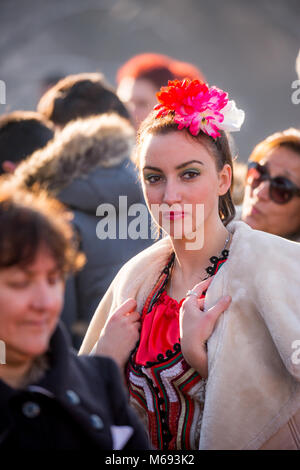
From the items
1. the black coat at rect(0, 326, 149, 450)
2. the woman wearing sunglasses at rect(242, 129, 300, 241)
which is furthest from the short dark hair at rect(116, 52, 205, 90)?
the black coat at rect(0, 326, 149, 450)

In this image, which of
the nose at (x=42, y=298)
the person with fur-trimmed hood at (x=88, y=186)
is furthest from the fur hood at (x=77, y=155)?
the nose at (x=42, y=298)

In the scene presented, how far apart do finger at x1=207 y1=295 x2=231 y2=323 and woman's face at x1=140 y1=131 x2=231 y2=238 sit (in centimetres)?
28

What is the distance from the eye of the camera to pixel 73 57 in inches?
395

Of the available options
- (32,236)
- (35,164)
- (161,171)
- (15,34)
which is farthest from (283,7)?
(32,236)

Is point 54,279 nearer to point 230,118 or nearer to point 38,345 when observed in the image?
point 38,345

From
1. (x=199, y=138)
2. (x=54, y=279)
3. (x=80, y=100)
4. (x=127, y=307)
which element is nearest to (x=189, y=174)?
(x=199, y=138)

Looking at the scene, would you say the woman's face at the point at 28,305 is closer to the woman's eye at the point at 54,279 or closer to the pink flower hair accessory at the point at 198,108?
the woman's eye at the point at 54,279

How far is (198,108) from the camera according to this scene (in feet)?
7.39

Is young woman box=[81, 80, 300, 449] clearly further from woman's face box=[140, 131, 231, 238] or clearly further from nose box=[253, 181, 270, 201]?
nose box=[253, 181, 270, 201]

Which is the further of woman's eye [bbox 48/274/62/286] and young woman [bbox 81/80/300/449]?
young woman [bbox 81/80/300/449]

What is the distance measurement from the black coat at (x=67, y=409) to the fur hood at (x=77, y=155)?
1509mm

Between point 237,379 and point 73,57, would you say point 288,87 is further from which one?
point 237,379

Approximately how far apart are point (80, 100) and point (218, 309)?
7.08 ft

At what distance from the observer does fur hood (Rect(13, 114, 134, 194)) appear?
10.1 ft
